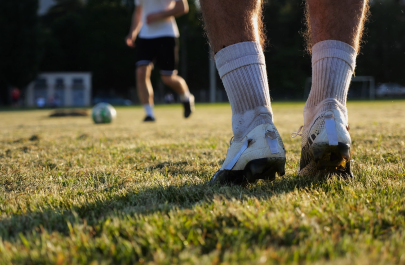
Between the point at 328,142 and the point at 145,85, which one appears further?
the point at 145,85

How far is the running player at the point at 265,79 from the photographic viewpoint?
146cm

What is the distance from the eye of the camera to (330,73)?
1.58 metres

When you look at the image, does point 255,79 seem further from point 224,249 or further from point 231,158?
point 224,249

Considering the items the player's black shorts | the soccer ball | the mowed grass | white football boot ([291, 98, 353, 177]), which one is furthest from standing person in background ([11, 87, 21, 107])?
white football boot ([291, 98, 353, 177])

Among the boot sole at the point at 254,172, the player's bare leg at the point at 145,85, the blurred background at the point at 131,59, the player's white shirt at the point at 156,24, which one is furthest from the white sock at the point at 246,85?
the blurred background at the point at 131,59

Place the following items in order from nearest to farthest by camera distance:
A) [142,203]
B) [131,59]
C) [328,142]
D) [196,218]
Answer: [196,218], [142,203], [328,142], [131,59]

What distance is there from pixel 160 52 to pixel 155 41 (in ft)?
0.63

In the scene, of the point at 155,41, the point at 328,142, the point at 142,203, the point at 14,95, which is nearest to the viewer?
the point at 142,203

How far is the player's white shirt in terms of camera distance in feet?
19.5

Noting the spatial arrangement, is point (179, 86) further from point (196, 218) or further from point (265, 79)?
point (196, 218)

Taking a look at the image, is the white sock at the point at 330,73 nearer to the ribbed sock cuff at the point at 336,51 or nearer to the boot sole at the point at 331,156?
the ribbed sock cuff at the point at 336,51

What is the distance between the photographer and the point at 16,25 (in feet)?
101

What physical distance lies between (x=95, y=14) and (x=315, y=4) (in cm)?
Result: 4122

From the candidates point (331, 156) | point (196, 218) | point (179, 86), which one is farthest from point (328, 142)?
point (179, 86)
